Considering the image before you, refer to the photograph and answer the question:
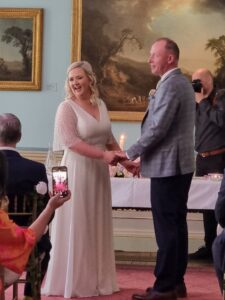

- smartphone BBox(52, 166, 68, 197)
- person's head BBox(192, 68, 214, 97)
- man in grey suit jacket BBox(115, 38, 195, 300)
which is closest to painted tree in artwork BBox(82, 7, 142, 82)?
person's head BBox(192, 68, 214, 97)

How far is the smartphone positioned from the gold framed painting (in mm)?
4155

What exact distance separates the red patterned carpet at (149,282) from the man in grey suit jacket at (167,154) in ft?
1.27

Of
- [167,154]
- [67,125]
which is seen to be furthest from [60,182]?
[67,125]

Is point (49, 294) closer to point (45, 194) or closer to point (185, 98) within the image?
point (45, 194)

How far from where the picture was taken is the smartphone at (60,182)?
2.83 metres

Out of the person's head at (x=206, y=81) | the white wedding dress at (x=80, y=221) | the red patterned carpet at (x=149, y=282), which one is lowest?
the red patterned carpet at (x=149, y=282)

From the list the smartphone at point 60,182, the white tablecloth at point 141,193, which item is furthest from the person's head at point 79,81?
the smartphone at point 60,182

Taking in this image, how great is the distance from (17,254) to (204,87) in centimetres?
378

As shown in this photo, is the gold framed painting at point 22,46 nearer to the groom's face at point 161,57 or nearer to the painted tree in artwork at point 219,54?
the painted tree in artwork at point 219,54

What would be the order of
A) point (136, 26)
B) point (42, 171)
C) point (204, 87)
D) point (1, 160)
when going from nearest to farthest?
point (1, 160)
point (42, 171)
point (204, 87)
point (136, 26)

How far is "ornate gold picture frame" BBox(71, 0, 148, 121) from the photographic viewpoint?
6941mm

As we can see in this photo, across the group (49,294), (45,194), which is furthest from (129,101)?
(45,194)

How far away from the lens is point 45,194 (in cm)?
→ 336

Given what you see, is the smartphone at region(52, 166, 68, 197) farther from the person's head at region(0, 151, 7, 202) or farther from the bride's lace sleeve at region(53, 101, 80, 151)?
the bride's lace sleeve at region(53, 101, 80, 151)
